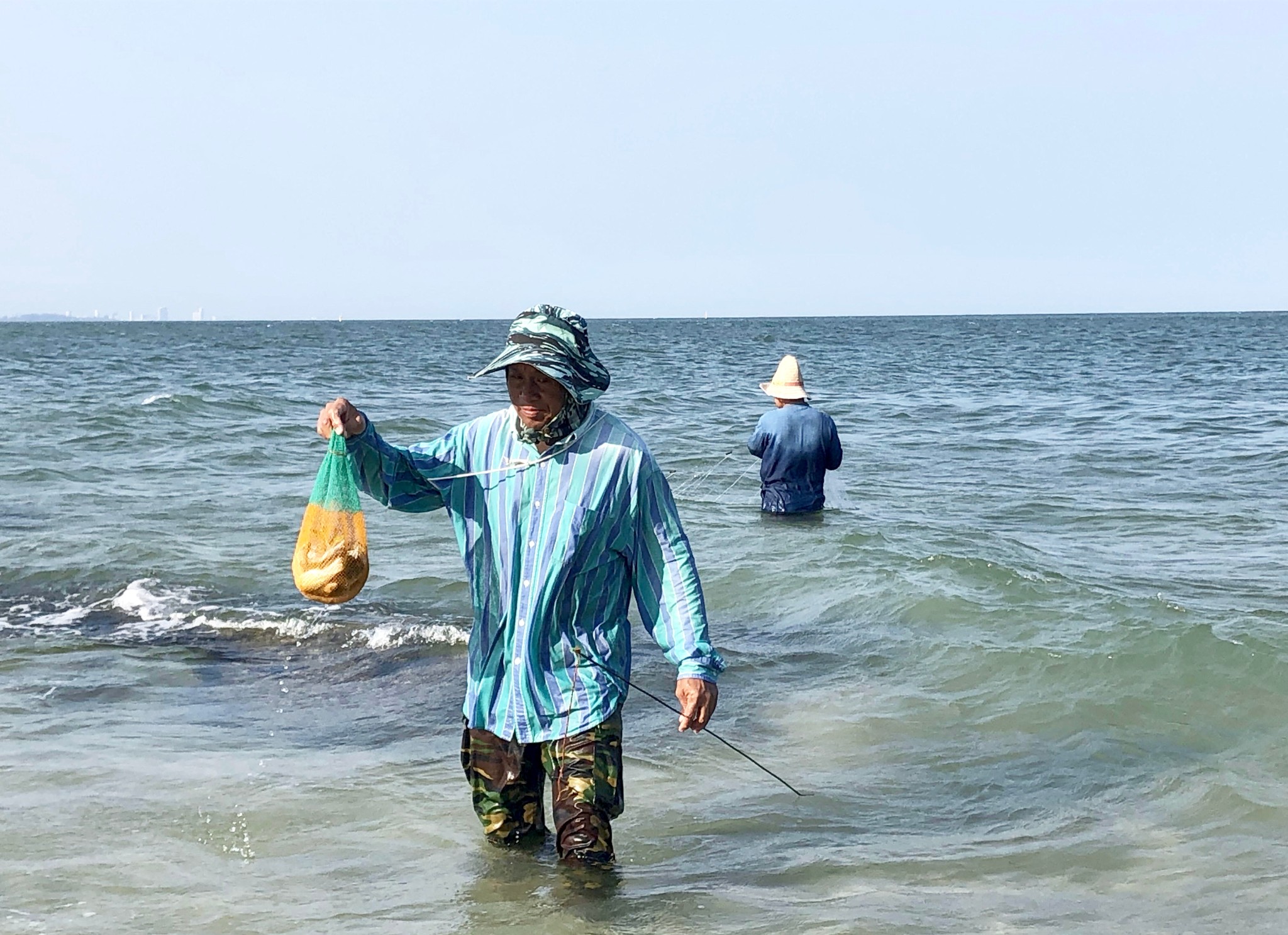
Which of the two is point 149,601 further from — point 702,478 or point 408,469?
point 702,478

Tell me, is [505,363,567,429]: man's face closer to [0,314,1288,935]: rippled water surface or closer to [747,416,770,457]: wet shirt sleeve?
[0,314,1288,935]: rippled water surface

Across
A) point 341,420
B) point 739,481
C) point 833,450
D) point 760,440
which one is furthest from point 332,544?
point 739,481

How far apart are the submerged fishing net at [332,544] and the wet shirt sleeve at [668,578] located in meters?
0.74

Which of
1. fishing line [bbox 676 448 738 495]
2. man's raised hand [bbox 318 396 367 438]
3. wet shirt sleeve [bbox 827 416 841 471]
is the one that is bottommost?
fishing line [bbox 676 448 738 495]

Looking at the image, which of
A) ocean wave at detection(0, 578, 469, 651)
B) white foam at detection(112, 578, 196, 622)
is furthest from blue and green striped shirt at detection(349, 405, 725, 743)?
white foam at detection(112, 578, 196, 622)

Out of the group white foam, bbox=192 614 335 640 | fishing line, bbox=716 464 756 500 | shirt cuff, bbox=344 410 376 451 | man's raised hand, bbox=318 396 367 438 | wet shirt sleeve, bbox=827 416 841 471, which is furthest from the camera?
fishing line, bbox=716 464 756 500

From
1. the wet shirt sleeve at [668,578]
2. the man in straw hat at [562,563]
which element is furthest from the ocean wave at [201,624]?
the wet shirt sleeve at [668,578]

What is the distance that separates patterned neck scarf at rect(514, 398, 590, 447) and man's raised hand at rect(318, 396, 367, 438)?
0.42 m

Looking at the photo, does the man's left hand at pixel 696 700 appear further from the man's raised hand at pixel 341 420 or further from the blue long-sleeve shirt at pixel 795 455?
the blue long-sleeve shirt at pixel 795 455

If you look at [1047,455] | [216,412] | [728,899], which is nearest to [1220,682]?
[728,899]

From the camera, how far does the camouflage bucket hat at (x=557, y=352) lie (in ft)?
11.3

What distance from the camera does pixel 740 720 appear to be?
622cm

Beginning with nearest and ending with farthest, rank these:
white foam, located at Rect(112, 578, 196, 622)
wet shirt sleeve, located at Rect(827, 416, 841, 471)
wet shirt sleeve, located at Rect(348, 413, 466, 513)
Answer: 1. wet shirt sleeve, located at Rect(348, 413, 466, 513)
2. white foam, located at Rect(112, 578, 196, 622)
3. wet shirt sleeve, located at Rect(827, 416, 841, 471)

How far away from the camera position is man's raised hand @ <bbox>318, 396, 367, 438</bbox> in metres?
3.40
